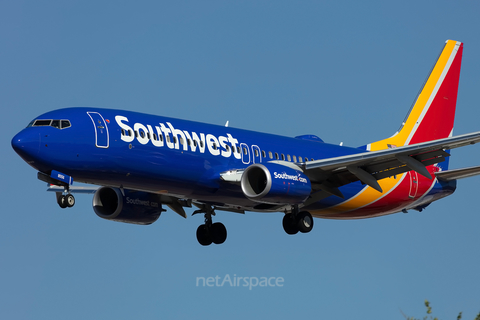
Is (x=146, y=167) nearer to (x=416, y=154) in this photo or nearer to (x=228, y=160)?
(x=228, y=160)

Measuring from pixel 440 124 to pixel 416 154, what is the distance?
13.2 metres

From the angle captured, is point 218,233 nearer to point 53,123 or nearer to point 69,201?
point 69,201

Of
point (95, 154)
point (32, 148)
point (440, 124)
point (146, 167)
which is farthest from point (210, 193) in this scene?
point (440, 124)

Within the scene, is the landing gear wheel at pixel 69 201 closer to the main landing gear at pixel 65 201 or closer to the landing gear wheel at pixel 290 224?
the main landing gear at pixel 65 201

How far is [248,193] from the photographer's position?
3195cm

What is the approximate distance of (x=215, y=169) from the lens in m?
32.6

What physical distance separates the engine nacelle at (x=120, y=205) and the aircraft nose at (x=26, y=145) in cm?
854

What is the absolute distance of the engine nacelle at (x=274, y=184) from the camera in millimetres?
31594

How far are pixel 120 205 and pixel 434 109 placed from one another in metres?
19.8

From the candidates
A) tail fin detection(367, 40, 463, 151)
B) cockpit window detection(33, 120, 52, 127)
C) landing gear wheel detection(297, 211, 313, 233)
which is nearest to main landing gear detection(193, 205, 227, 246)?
landing gear wheel detection(297, 211, 313, 233)

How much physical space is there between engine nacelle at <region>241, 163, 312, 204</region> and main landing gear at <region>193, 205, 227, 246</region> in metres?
6.41

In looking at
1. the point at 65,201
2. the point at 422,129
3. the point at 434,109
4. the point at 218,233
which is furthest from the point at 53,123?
the point at 434,109

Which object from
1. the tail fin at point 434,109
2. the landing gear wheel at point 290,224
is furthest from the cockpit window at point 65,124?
the tail fin at point 434,109

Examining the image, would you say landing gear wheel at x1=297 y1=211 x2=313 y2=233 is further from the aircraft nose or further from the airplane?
the aircraft nose
